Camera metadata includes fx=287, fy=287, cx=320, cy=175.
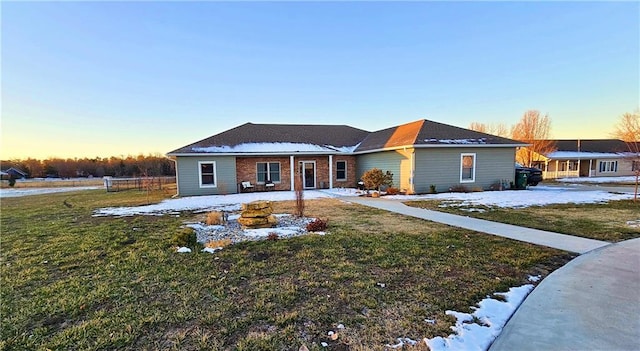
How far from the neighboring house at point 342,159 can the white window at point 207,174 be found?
0.05 meters

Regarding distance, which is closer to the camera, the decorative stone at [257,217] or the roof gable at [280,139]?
the decorative stone at [257,217]

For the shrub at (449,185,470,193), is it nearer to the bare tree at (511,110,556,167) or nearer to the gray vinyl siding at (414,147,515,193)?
the gray vinyl siding at (414,147,515,193)

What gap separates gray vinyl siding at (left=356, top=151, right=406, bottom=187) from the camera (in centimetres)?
1557

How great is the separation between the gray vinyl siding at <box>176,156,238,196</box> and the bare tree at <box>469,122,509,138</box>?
3498 centimetres

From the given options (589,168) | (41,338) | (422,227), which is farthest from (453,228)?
(589,168)

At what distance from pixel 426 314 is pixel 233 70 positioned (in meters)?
16.4

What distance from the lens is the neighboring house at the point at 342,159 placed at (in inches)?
579

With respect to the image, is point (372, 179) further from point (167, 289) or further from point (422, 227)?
point (167, 289)

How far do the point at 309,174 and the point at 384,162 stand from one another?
477cm

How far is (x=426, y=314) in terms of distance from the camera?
111 inches

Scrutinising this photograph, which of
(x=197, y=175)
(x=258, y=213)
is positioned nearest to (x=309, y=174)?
(x=197, y=175)

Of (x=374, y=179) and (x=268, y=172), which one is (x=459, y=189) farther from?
(x=268, y=172)

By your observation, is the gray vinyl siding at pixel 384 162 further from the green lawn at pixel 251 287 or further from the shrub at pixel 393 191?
the green lawn at pixel 251 287

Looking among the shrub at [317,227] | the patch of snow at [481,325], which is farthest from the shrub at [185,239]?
the patch of snow at [481,325]
